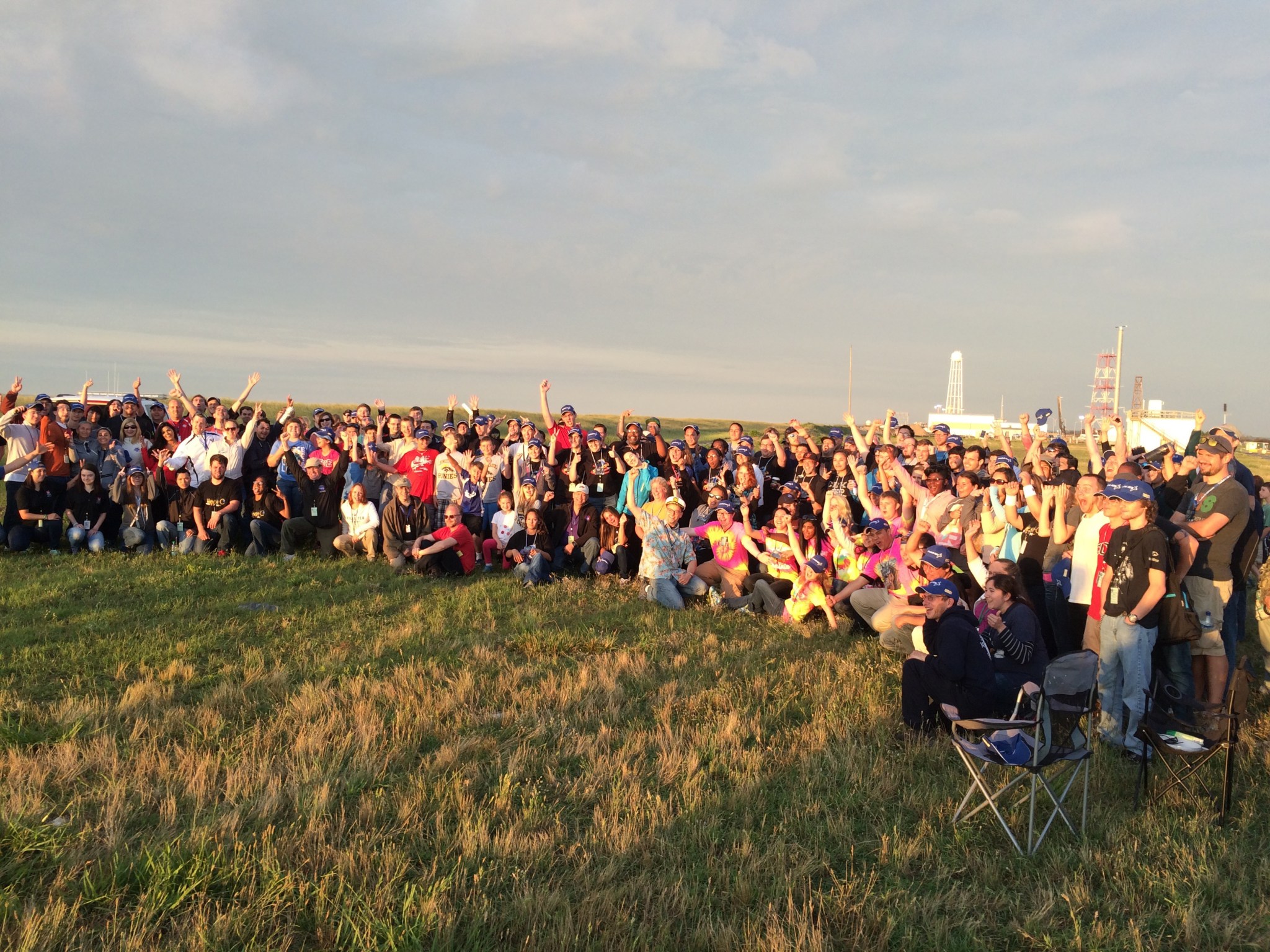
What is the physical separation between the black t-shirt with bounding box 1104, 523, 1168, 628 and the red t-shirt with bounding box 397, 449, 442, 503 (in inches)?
427

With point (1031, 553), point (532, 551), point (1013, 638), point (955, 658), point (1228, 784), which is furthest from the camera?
point (532, 551)

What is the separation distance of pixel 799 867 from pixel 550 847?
142cm

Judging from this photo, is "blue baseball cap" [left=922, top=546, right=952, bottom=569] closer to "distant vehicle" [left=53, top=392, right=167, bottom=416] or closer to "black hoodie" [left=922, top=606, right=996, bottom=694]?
"black hoodie" [left=922, top=606, right=996, bottom=694]

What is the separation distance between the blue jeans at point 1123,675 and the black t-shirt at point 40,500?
15539mm

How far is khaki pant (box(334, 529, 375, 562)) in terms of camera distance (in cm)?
1485

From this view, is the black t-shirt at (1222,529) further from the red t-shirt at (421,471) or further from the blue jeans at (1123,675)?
the red t-shirt at (421,471)

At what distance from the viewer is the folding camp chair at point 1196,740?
5598mm

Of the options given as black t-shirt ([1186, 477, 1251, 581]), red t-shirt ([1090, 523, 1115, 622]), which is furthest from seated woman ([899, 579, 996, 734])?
black t-shirt ([1186, 477, 1251, 581])

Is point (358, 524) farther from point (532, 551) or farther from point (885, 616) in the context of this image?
point (885, 616)

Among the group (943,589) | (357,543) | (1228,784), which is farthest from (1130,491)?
(357,543)

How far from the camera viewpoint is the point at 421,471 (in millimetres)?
15312

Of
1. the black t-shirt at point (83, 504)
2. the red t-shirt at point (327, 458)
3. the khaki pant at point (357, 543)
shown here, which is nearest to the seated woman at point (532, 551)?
the khaki pant at point (357, 543)

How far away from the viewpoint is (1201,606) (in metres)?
7.83

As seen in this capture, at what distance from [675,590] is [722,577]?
31.7 inches
